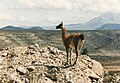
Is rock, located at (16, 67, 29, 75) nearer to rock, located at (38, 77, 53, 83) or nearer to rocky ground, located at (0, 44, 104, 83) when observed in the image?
rocky ground, located at (0, 44, 104, 83)

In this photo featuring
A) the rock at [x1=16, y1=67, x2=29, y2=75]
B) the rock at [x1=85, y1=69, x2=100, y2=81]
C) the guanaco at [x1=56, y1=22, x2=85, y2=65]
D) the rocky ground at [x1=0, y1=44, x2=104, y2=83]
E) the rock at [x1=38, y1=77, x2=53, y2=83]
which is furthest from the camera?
the rock at [x1=85, y1=69, x2=100, y2=81]

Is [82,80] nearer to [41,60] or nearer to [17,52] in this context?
[41,60]

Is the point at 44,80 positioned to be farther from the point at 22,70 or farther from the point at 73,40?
the point at 73,40

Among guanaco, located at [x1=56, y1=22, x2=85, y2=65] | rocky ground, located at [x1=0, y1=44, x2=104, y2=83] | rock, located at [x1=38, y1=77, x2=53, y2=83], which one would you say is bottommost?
rock, located at [x1=38, y1=77, x2=53, y2=83]

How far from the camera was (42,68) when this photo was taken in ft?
62.0

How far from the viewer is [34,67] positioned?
61.6 feet

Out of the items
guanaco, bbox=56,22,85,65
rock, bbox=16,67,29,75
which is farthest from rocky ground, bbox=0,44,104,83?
guanaco, bbox=56,22,85,65

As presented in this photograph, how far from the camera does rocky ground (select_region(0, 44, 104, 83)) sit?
59.2 ft

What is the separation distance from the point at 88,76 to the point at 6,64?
505 centimetres

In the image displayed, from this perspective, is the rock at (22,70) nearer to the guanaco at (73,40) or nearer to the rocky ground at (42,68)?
the rocky ground at (42,68)

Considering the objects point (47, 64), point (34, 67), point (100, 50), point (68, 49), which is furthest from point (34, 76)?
point (100, 50)

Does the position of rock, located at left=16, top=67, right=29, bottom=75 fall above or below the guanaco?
below

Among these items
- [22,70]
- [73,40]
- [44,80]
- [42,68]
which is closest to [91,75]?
[73,40]

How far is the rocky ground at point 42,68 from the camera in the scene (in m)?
18.0
